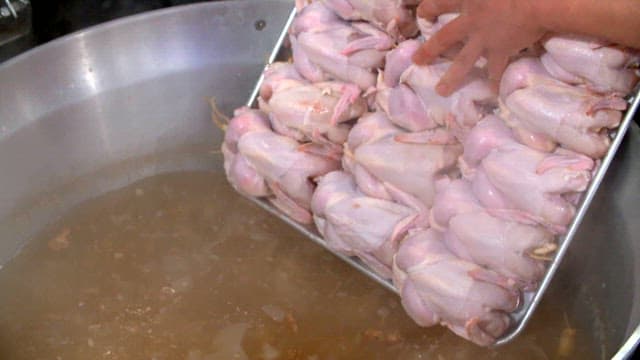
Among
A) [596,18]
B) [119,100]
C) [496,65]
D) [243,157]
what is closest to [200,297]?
[243,157]

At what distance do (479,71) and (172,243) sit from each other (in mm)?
587

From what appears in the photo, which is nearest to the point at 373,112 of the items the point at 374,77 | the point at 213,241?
the point at 374,77

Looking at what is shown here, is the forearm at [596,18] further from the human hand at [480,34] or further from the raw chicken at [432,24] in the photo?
the raw chicken at [432,24]

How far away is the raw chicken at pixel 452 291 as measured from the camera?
1.00m

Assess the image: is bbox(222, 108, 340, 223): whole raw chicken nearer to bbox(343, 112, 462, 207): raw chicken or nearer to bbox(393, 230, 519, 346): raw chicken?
bbox(343, 112, 462, 207): raw chicken

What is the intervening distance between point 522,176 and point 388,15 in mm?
320

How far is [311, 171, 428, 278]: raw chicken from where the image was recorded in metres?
1.10

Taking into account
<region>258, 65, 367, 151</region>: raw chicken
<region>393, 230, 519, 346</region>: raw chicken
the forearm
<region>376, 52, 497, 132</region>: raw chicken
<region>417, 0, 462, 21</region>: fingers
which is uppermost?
the forearm

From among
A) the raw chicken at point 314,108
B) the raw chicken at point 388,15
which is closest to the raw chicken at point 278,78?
the raw chicken at point 314,108

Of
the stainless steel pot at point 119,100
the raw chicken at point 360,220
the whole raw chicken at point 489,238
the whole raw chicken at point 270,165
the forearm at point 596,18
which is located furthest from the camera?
the stainless steel pot at point 119,100

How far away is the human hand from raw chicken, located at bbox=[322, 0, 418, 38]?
77mm

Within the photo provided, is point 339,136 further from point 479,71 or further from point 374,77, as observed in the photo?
point 479,71

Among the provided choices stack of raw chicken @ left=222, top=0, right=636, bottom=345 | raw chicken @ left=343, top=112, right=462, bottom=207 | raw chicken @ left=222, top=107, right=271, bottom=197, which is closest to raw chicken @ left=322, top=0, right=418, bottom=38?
stack of raw chicken @ left=222, top=0, right=636, bottom=345

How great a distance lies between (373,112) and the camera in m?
1.18
